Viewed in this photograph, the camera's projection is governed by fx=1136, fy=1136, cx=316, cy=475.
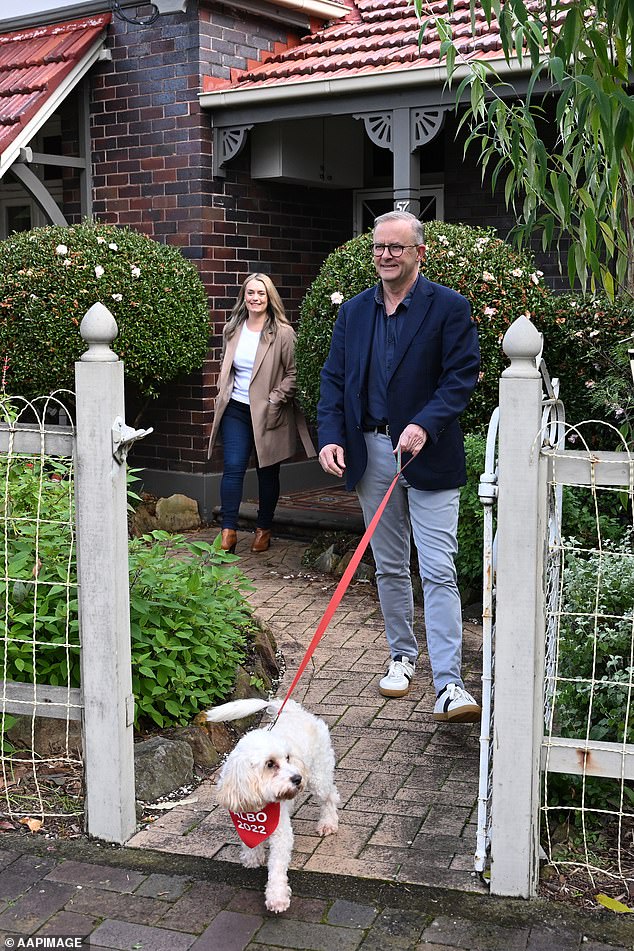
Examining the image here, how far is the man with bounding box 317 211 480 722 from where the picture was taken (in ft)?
14.7

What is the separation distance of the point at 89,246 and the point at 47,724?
15.3ft

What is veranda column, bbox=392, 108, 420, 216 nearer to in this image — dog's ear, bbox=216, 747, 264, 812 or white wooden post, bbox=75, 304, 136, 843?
white wooden post, bbox=75, 304, 136, 843

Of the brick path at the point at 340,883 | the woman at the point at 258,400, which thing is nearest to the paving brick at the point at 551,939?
Answer: the brick path at the point at 340,883

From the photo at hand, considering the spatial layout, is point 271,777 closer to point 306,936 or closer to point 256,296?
point 306,936

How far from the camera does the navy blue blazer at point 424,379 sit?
14.8 feet

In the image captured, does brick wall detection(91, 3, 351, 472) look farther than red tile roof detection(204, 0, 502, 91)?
Yes

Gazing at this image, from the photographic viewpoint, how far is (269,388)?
7.77 m

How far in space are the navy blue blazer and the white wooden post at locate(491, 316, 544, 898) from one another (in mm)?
1166

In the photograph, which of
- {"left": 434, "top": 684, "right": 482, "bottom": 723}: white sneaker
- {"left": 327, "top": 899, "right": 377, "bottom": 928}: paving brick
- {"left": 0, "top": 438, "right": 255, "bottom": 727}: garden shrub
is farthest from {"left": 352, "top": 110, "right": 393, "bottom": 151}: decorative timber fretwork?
{"left": 327, "top": 899, "right": 377, "bottom": 928}: paving brick

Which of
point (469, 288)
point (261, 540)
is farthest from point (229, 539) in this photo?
point (469, 288)

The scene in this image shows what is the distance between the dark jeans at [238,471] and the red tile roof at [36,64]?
9.19 feet

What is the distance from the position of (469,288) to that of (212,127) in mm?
3185

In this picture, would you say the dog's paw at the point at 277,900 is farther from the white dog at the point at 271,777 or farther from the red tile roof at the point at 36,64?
the red tile roof at the point at 36,64

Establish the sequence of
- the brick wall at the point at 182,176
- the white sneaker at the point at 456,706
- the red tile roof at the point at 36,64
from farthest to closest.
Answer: the brick wall at the point at 182,176
the red tile roof at the point at 36,64
the white sneaker at the point at 456,706
